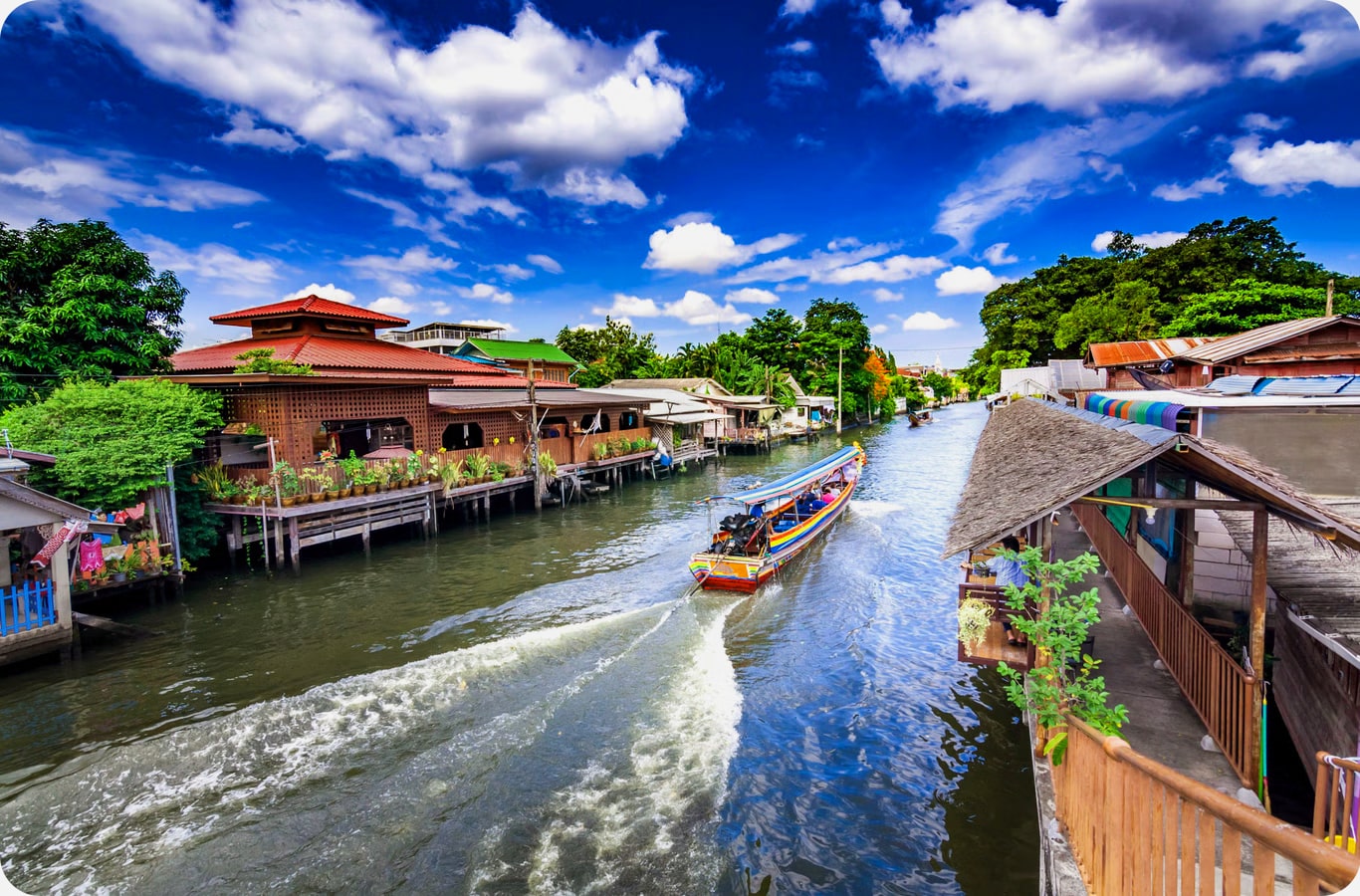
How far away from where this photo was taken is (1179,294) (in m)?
43.1

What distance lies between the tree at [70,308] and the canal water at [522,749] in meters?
6.56

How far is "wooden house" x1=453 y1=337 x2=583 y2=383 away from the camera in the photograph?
4862cm

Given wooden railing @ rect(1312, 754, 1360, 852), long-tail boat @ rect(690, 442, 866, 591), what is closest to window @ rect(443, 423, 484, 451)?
long-tail boat @ rect(690, 442, 866, 591)

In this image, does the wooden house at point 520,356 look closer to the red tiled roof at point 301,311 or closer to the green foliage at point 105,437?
the red tiled roof at point 301,311

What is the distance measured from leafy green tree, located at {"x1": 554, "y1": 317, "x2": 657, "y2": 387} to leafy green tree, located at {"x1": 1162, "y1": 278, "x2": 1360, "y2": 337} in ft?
138

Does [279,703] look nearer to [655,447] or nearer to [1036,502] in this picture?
[1036,502]

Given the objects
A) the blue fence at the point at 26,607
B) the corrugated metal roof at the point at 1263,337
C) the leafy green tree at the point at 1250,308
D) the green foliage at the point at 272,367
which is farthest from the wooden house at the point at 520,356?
the corrugated metal roof at the point at 1263,337

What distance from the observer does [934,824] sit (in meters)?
7.20

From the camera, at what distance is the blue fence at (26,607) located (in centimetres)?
1053

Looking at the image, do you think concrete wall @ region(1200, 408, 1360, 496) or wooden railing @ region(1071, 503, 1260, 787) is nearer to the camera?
wooden railing @ region(1071, 503, 1260, 787)

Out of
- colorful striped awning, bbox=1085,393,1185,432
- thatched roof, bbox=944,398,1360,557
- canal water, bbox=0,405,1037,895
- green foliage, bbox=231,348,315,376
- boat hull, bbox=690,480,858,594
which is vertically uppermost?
green foliage, bbox=231,348,315,376

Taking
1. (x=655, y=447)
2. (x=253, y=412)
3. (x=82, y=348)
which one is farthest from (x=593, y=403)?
(x=82, y=348)

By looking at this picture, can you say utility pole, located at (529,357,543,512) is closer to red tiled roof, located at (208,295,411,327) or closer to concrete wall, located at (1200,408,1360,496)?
red tiled roof, located at (208,295,411,327)

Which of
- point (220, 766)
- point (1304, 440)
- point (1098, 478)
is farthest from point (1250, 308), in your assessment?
point (220, 766)
